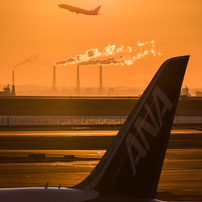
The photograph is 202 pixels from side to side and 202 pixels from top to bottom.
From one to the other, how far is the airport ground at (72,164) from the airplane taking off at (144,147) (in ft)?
34.7

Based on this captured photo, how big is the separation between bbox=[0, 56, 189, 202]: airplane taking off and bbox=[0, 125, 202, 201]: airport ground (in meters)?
10.6

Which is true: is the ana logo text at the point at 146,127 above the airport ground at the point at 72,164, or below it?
above

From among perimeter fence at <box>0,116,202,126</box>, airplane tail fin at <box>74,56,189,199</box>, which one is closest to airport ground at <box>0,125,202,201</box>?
airplane tail fin at <box>74,56,189,199</box>

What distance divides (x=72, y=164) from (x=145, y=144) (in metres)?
Result: 19.4

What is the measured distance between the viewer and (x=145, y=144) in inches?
264

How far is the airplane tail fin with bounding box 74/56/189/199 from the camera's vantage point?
6.63 meters

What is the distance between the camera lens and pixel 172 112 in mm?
6809

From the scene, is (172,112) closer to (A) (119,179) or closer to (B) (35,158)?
(A) (119,179)

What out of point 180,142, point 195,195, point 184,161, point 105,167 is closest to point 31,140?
point 180,142

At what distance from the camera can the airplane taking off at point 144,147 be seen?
6.62m

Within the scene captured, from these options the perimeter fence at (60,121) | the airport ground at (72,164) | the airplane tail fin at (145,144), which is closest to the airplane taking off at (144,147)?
the airplane tail fin at (145,144)

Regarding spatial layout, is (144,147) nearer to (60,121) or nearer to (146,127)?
(146,127)

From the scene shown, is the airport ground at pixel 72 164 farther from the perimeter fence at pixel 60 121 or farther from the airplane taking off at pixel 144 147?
the perimeter fence at pixel 60 121

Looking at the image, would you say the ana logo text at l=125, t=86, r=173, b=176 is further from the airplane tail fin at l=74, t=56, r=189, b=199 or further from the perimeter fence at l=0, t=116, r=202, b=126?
the perimeter fence at l=0, t=116, r=202, b=126
